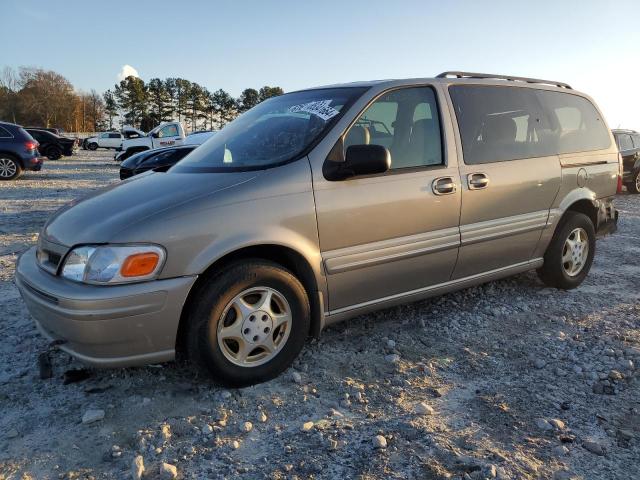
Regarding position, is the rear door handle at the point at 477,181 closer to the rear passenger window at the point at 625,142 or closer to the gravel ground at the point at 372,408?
the gravel ground at the point at 372,408

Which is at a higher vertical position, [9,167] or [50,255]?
[9,167]

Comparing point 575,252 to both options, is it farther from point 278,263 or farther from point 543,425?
point 278,263

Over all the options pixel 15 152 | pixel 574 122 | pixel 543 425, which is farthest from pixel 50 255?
pixel 15 152

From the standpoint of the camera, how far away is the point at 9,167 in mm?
13547


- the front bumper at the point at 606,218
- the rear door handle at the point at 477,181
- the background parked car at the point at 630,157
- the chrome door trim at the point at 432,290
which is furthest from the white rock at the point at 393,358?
the background parked car at the point at 630,157

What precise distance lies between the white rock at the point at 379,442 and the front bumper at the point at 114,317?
1.10 metres

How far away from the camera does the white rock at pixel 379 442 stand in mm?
2182

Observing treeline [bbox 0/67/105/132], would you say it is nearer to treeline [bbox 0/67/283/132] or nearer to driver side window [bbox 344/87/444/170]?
treeline [bbox 0/67/283/132]

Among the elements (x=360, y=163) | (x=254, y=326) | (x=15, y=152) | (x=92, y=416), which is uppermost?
(x=15, y=152)

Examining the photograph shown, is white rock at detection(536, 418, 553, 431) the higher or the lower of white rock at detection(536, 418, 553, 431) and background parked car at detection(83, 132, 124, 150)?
the lower

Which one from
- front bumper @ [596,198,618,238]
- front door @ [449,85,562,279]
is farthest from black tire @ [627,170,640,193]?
front door @ [449,85,562,279]

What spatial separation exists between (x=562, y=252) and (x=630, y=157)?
9651mm

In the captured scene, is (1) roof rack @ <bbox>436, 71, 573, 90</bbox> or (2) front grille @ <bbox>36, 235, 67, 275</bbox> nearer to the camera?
(2) front grille @ <bbox>36, 235, 67, 275</bbox>

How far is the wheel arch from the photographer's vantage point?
252 cm
